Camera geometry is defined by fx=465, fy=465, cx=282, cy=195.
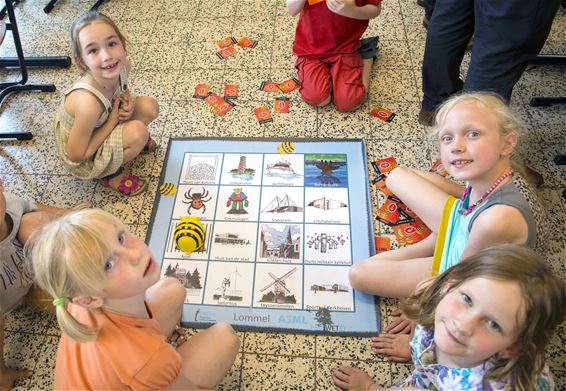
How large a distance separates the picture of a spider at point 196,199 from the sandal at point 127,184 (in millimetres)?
168

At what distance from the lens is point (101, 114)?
60.2 inches

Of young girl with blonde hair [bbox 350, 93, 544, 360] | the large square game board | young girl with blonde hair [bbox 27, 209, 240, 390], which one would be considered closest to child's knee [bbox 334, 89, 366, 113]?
the large square game board

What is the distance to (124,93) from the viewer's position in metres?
1.60

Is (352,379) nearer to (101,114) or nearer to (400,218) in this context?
(400,218)

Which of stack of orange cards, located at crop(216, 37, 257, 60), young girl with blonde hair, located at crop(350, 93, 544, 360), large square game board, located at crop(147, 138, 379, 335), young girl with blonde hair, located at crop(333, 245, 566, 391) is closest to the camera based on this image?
young girl with blonde hair, located at crop(333, 245, 566, 391)

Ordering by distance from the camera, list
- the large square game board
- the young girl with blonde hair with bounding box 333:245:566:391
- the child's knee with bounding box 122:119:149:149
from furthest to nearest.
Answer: the child's knee with bounding box 122:119:149:149 → the large square game board → the young girl with blonde hair with bounding box 333:245:566:391

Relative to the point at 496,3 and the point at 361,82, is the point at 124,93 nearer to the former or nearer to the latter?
the point at 361,82

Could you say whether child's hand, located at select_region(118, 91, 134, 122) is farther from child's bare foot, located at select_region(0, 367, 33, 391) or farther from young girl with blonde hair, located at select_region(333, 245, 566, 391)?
young girl with blonde hair, located at select_region(333, 245, 566, 391)

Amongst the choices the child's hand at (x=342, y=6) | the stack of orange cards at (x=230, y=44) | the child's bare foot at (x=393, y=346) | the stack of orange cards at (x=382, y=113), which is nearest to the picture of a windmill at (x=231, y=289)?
the child's bare foot at (x=393, y=346)

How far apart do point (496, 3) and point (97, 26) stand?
1179 mm

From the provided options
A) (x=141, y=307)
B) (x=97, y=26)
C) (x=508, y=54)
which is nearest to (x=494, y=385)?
(x=141, y=307)

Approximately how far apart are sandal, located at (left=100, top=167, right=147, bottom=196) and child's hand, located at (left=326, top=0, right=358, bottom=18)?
94cm

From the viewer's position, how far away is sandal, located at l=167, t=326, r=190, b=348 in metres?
1.27

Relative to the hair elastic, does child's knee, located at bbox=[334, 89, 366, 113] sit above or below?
below
